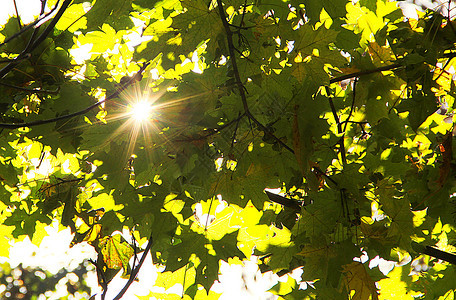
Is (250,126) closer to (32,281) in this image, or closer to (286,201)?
(286,201)

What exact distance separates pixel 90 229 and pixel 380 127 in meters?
1.89

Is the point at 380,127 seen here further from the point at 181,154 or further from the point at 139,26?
the point at 139,26

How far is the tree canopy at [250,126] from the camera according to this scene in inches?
58.4

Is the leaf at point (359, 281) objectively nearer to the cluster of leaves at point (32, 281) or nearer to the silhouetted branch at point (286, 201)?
the silhouetted branch at point (286, 201)

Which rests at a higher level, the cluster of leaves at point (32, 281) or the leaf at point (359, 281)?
the cluster of leaves at point (32, 281)

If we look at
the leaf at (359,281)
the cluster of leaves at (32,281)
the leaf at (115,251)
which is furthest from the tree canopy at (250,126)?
the cluster of leaves at (32,281)

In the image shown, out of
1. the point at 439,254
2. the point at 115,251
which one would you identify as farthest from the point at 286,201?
the point at 115,251

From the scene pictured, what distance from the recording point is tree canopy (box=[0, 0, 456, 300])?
4.87 ft

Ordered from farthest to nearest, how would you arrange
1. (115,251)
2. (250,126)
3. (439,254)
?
(115,251) → (439,254) → (250,126)

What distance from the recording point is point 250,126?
1.52 metres

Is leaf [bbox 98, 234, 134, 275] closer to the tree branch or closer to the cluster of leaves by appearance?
the tree branch

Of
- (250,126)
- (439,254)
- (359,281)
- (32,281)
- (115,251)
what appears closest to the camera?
(250,126)

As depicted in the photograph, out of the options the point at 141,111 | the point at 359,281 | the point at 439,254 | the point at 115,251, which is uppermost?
the point at 141,111

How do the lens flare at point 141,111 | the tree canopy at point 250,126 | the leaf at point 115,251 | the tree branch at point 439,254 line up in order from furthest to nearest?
the leaf at point 115,251, the tree branch at point 439,254, the lens flare at point 141,111, the tree canopy at point 250,126
